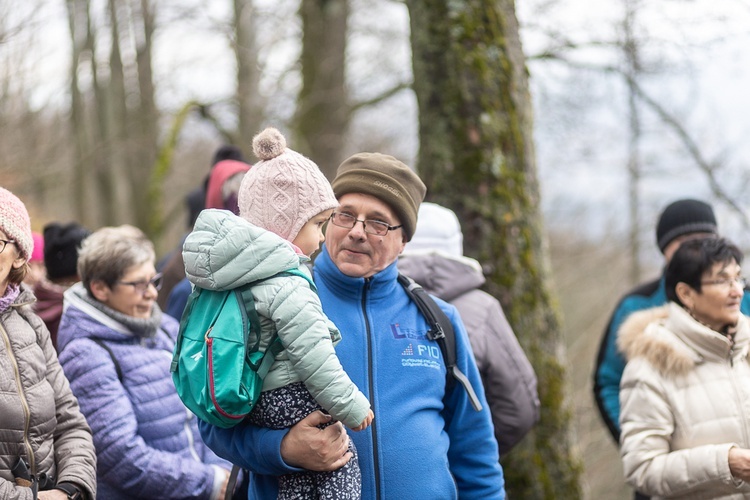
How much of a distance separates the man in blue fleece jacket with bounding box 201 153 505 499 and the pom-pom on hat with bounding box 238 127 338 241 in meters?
0.39

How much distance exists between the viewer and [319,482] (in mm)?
2557

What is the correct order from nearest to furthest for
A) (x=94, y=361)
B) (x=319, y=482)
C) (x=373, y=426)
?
(x=319, y=482)
(x=373, y=426)
(x=94, y=361)

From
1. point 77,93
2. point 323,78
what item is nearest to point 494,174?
point 323,78

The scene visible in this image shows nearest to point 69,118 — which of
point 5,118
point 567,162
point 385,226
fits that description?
point 5,118

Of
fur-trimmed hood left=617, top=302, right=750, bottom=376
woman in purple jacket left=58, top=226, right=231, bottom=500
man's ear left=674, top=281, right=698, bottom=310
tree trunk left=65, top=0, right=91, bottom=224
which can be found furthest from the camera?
tree trunk left=65, top=0, right=91, bottom=224

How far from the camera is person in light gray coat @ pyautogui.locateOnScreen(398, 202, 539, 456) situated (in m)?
3.84

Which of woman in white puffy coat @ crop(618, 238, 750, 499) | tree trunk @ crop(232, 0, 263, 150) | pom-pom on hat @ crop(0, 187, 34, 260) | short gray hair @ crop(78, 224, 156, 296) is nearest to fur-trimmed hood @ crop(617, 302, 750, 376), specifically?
woman in white puffy coat @ crop(618, 238, 750, 499)

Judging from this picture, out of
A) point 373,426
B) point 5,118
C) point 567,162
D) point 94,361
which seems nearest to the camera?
point 373,426

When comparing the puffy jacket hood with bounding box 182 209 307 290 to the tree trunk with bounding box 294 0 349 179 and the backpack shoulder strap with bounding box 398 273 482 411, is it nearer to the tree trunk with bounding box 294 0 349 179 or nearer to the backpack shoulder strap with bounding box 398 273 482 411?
the backpack shoulder strap with bounding box 398 273 482 411

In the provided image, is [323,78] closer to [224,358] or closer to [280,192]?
[280,192]

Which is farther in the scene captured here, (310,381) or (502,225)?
(502,225)

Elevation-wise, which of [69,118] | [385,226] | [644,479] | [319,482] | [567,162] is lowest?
[644,479]

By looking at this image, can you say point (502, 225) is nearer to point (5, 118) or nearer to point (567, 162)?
point (5, 118)

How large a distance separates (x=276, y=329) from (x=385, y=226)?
782mm
